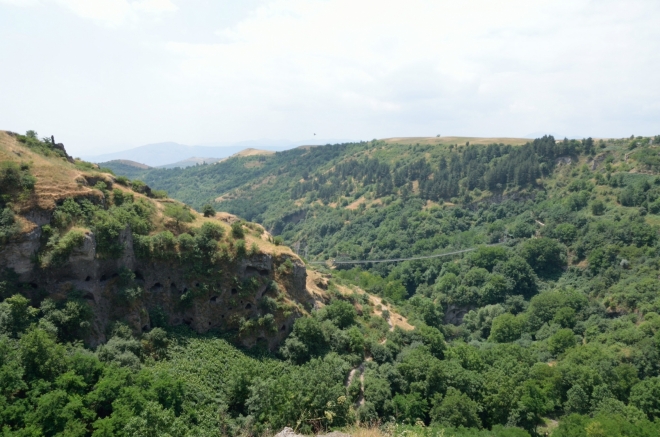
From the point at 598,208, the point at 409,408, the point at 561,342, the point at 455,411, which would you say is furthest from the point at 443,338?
the point at 598,208

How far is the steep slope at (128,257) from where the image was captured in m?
29.3

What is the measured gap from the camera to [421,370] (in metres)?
35.9

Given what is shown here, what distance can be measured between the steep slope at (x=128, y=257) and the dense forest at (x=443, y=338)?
55.9 inches

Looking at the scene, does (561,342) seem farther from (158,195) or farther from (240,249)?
(158,195)

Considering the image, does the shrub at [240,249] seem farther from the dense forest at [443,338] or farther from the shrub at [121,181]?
the shrub at [121,181]

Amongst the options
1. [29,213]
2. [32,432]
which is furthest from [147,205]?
[32,432]

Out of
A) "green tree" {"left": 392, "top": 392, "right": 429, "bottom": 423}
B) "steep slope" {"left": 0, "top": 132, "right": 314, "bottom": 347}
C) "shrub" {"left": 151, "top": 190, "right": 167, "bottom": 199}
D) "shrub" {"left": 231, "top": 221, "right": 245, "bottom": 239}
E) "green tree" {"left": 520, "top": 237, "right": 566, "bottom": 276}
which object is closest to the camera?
"steep slope" {"left": 0, "top": 132, "right": 314, "bottom": 347}

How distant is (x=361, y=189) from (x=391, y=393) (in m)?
107

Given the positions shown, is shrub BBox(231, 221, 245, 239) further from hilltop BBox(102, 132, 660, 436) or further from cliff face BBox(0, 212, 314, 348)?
hilltop BBox(102, 132, 660, 436)

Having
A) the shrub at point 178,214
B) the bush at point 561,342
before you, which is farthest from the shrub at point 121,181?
the bush at point 561,342

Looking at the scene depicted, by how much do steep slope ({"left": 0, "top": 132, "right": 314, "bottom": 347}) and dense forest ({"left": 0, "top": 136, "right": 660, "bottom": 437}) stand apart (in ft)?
4.66

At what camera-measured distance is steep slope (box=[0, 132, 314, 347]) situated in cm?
2928

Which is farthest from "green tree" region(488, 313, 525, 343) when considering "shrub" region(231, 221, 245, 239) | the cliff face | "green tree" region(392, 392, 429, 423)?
"shrub" region(231, 221, 245, 239)

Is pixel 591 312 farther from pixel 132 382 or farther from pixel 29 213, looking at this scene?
pixel 29 213
